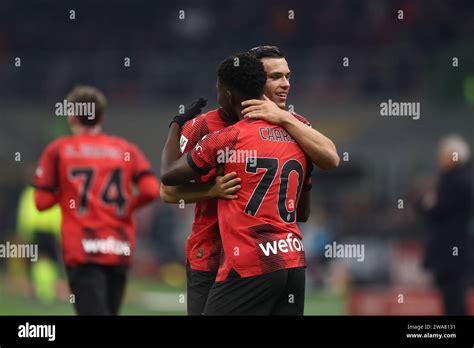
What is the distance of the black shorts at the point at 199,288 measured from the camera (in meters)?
5.05

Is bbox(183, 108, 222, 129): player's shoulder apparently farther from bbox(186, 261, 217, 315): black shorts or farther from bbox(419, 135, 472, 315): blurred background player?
bbox(419, 135, 472, 315): blurred background player

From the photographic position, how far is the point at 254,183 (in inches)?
180

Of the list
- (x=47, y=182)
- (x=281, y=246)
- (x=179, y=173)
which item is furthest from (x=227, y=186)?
(x=47, y=182)

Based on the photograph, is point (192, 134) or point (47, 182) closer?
point (192, 134)

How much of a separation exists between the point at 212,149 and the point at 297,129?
412 millimetres

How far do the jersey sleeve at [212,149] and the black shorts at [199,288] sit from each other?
25.1 inches

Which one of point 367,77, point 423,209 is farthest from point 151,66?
point 423,209

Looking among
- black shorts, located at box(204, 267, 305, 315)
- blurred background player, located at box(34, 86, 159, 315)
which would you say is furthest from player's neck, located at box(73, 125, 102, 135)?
black shorts, located at box(204, 267, 305, 315)

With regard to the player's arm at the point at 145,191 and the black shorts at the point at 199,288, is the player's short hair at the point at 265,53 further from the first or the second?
the player's arm at the point at 145,191

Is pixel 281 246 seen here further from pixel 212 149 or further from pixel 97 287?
pixel 97 287

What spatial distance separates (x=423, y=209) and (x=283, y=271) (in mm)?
Answer: 4772

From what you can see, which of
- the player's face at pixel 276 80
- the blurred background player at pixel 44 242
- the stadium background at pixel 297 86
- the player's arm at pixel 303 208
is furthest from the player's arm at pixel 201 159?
the stadium background at pixel 297 86

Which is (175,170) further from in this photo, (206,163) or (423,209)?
(423,209)

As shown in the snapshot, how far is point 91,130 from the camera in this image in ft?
22.6
